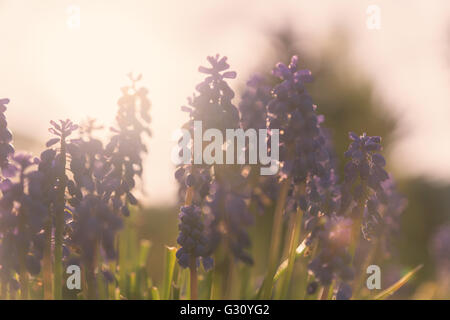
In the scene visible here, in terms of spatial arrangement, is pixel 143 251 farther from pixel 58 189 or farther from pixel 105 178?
pixel 58 189

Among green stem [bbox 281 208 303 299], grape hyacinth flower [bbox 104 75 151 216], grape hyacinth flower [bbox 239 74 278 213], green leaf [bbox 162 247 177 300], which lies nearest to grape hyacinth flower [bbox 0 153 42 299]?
grape hyacinth flower [bbox 104 75 151 216]

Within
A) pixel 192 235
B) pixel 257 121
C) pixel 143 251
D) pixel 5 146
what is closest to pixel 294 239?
pixel 192 235

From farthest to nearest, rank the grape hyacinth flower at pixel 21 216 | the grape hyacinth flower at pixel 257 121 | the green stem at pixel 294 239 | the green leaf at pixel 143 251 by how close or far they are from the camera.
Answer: the green leaf at pixel 143 251 < the green stem at pixel 294 239 < the grape hyacinth flower at pixel 257 121 < the grape hyacinth flower at pixel 21 216

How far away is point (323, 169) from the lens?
10.7 ft

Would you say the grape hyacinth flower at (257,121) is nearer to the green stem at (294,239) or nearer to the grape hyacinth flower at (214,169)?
the grape hyacinth flower at (214,169)

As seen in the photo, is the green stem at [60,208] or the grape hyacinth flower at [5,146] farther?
the grape hyacinth flower at [5,146]

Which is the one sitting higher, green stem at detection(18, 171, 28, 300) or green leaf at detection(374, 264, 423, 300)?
green stem at detection(18, 171, 28, 300)

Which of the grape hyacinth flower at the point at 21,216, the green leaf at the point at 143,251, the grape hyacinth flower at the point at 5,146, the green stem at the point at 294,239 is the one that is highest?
the grape hyacinth flower at the point at 5,146

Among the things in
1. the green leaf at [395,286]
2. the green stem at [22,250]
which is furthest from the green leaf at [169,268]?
the green leaf at [395,286]

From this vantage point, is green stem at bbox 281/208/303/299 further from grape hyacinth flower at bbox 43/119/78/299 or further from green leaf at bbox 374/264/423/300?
grape hyacinth flower at bbox 43/119/78/299

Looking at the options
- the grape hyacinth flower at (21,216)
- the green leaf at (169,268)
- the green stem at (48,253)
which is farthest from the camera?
the green leaf at (169,268)

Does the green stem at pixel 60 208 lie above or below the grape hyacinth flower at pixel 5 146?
below
